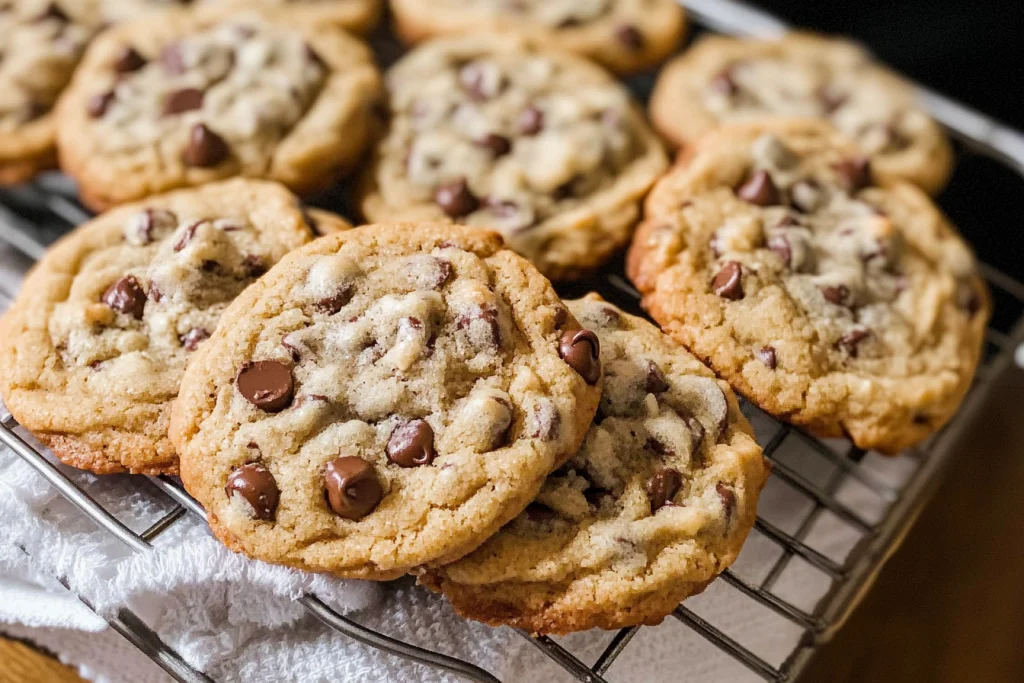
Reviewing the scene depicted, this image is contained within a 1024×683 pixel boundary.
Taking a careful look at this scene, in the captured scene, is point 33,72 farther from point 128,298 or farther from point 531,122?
point 531,122

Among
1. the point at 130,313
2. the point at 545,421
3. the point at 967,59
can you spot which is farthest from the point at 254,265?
the point at 967,59

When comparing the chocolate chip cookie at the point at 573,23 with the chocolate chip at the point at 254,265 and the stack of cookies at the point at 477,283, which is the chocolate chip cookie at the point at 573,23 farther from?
the chocolate chip at the point at 254,265

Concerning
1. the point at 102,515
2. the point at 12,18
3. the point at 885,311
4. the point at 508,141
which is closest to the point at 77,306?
Answer: the point at 102,515

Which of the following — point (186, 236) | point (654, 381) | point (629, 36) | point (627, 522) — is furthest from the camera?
point (629, 36)

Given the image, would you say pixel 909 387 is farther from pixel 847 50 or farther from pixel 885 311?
pixel 847 50

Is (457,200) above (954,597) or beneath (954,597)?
above

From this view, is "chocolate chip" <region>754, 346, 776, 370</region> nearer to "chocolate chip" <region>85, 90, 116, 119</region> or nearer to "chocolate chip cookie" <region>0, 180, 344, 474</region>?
"chocolate chip cookie" <region>0, 180, 344, 474</region>

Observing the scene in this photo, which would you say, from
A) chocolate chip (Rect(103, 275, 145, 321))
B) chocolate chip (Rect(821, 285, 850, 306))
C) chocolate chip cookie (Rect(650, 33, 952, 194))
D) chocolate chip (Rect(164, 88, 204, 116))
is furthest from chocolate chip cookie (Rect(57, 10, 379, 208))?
chocolate chip (Rect(821, 285, 850, 306))
